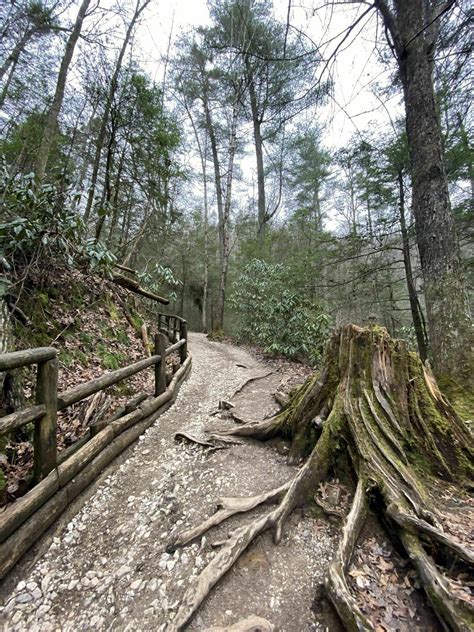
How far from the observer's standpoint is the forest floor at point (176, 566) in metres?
1.30

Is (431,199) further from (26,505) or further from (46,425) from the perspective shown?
(26,505)

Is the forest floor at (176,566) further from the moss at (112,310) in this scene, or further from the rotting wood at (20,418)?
the moss at (112,310)

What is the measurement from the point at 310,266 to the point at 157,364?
548cm

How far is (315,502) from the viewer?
191cm

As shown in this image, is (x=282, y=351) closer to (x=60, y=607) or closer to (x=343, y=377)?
(x=343, y=377)

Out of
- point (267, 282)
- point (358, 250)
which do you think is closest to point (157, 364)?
point (358, 250)

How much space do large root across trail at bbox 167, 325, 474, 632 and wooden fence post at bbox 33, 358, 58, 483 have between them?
1057 mm

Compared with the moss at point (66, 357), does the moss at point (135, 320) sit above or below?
above

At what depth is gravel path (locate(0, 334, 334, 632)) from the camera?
4.35ft

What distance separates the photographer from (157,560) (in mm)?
1614

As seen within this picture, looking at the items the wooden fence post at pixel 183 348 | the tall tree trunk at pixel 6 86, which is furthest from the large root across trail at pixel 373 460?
the tall tree trunk at pixel 6 86

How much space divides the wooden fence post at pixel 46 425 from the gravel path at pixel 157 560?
1.42ft

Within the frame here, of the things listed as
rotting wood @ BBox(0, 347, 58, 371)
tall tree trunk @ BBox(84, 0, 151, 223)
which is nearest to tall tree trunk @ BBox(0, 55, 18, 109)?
tall tree trunk @ BBox(84, 0, 151, 223)

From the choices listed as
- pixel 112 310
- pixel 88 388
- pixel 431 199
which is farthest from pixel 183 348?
pixel 431 199
